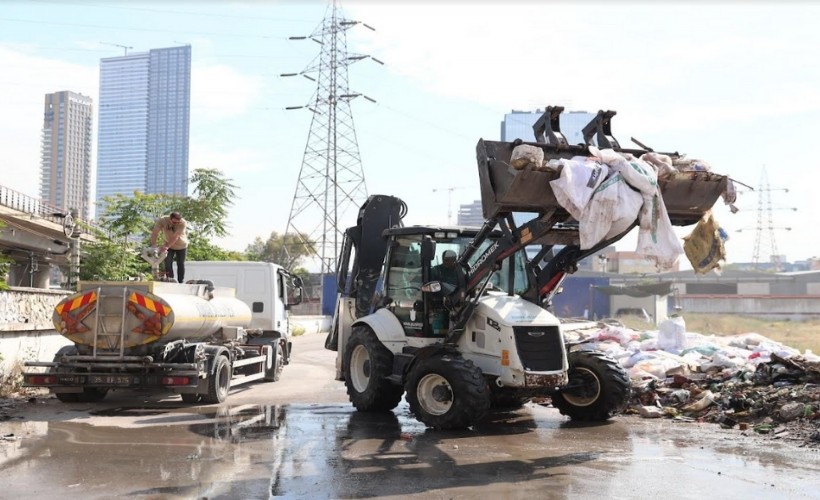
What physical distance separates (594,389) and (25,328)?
1022cm

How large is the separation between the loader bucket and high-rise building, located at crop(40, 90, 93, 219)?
93.8 meters

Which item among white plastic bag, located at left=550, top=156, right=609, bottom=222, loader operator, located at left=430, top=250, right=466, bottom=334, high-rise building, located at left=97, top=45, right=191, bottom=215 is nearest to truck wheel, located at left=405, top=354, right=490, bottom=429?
loader operator, located at left=430, top=250, right=466, bottom=334

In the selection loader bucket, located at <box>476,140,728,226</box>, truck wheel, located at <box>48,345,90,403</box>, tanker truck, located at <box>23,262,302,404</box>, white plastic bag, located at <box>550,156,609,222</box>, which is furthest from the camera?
truck wheel, located at <box>48,345,90,403</box>

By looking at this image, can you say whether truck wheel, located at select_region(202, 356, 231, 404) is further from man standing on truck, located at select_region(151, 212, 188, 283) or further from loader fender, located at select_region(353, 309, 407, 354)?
loader fender, located at select_region(353, 309, 407, 354)

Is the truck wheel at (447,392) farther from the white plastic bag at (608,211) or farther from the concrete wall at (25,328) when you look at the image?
the concrete wall at (25,328)

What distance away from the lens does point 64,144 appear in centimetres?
9575

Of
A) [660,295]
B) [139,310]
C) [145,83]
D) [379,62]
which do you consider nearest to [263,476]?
[139,310]

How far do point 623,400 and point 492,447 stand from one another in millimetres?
2660

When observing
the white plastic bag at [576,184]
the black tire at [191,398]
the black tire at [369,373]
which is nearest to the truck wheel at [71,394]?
the black tire at [191,398]

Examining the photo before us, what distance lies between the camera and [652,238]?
28.6ft

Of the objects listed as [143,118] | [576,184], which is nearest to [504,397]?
[576,184]

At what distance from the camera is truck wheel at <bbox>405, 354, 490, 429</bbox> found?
964 cm

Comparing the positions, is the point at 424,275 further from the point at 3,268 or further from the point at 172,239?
the point at 3,268

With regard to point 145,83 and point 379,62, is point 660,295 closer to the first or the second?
point 379,62
